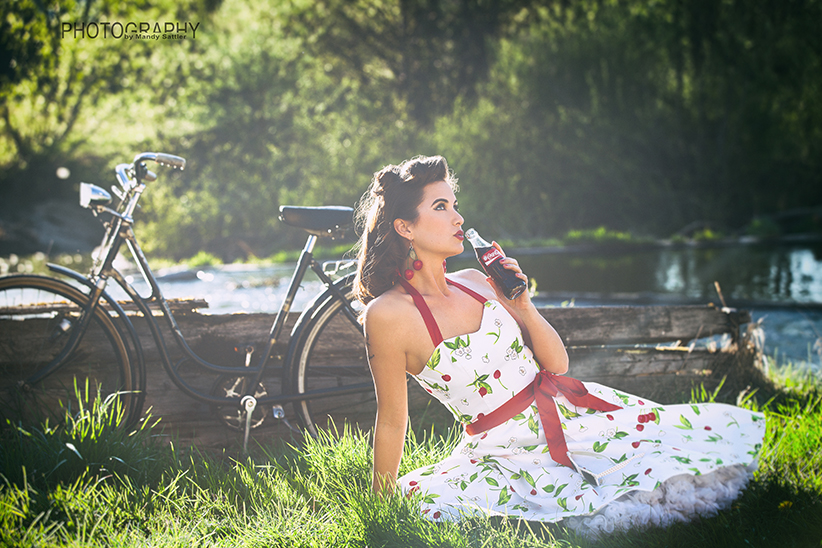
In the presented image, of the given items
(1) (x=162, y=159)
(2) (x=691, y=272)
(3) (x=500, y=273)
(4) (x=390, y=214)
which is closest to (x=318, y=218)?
(1) (x=162, y=159)

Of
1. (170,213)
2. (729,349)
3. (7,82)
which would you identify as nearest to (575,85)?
(170,213)

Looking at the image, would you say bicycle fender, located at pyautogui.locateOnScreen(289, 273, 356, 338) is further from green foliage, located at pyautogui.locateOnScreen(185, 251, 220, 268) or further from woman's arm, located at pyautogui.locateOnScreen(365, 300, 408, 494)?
green foliage, located at pyautogui.locateOnScreen(185, 251, 220, 268)

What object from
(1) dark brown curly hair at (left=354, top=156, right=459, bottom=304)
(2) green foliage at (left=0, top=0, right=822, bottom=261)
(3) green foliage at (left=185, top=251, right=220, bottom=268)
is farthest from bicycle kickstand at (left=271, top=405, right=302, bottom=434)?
(2) green foliage at (left=0, top=0, right=822, bottom=261)

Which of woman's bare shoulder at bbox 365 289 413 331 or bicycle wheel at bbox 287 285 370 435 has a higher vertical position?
woman's bare shoulder at bbox 365 289 413 331

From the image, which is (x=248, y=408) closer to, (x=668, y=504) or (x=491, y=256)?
(x=491, y=256)

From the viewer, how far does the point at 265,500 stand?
2293 mm

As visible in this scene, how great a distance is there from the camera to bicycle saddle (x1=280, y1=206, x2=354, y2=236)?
110 inches

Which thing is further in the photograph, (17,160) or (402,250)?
(17,160)

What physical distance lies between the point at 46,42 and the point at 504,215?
13183 millimetres

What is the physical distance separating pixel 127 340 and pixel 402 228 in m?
1.61

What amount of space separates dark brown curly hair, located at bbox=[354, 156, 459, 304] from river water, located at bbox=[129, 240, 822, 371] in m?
2.57

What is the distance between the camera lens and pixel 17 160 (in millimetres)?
17688

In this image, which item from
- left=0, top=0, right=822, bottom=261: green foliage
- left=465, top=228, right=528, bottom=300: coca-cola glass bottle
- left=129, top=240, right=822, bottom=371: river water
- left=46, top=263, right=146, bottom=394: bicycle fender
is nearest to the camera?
left=465, top=228, right=528, bottom=300: coca-cola glass bottle

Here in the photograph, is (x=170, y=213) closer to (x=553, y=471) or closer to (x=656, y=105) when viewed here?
(x=656, y=105)
